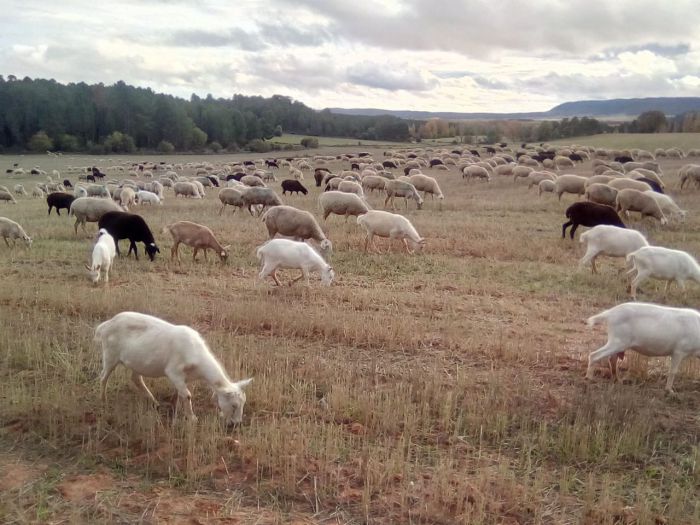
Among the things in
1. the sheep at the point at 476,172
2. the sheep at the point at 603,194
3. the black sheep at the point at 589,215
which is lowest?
the black sheep at the point at 589,215

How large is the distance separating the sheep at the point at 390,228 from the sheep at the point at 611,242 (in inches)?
181

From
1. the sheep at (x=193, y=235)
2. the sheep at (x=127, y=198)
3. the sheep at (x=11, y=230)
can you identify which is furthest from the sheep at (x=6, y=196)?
the sheep at (x=193, y=235)

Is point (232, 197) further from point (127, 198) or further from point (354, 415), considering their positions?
point (354, 415)

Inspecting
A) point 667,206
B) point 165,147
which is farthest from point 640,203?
point 165,147

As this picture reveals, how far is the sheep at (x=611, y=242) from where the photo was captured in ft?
45.2

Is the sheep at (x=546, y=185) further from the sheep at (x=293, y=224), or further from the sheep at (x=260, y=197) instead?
the sheep at (x=293, y=224)

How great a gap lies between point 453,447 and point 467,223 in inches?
618

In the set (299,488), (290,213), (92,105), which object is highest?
(92,105)

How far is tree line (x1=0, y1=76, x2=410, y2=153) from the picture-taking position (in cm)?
9112

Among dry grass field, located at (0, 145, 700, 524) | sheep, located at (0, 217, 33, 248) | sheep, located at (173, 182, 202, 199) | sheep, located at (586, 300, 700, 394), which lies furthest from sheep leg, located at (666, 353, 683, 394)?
sheep, located at (173, 182, 202, 199)

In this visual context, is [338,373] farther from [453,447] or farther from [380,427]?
[453,447]

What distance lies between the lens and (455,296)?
12281 mm

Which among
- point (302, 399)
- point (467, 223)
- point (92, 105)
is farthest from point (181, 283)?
point (92, 105)

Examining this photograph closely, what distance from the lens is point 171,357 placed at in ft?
21.4
